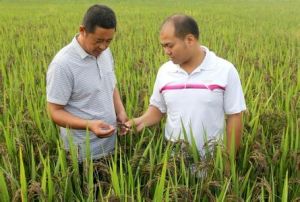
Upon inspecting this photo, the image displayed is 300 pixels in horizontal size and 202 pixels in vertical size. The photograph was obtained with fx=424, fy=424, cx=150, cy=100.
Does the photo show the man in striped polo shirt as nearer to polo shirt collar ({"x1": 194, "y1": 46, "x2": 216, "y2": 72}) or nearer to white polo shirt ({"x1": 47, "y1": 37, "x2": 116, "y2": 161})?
white polo shirt ({"x1": 47, "y1": 37, "x2": 116, "y2": 161})

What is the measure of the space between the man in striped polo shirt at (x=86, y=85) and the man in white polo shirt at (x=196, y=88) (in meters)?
0.30

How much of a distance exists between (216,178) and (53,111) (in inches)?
32.4

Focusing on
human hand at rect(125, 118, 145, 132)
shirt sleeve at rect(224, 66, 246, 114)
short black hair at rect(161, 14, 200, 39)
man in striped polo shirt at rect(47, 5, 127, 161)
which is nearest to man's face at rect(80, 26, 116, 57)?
man in striped polo shirt at rect(47, 5, 127, 161)

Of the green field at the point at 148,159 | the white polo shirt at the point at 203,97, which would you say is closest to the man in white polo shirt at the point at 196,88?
the white polo shirt at the point at 203,97

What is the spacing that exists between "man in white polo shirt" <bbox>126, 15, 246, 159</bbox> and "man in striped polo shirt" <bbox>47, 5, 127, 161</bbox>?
297 millimetres

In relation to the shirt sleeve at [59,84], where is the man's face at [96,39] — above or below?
above

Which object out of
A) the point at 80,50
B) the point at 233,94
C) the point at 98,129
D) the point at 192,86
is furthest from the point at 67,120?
the point at 233,94

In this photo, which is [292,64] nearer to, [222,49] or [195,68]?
[222,49]

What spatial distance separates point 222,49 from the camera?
5410 mm

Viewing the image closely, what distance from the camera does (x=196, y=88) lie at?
1972 millimetres

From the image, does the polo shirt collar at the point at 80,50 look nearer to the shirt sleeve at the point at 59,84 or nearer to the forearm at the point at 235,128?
the shirt sleeve at the point at 59,84

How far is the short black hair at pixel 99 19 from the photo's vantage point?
189 centimetres

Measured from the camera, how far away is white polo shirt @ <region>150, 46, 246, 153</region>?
6.41ft

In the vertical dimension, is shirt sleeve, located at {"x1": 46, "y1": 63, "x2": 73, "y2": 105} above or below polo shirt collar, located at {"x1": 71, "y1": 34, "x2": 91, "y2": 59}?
below
